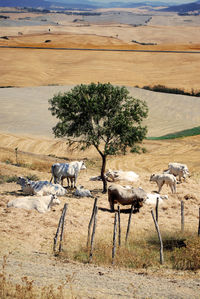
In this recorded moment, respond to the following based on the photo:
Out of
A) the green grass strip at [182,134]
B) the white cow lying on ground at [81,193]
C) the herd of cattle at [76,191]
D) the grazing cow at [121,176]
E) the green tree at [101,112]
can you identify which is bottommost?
the green grass strip at [182,134]

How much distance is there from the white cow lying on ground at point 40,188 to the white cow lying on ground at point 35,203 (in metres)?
1.54

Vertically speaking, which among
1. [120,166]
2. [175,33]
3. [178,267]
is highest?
[175,33]

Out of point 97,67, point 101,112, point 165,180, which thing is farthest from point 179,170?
point 97,67

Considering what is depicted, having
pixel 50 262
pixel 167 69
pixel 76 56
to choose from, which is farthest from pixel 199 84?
pixel 50 262

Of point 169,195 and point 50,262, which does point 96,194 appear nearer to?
point 169,195

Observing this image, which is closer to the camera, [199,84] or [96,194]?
[96,194]

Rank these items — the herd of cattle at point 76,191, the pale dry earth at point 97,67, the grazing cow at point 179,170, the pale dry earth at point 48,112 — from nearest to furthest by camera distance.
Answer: the herd of cattle at point 76,191 < the grazing cow at point 179,170 < the pale dry earth at point 48,112 < the pale dry earth at point 97,67

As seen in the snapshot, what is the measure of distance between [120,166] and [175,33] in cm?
14220

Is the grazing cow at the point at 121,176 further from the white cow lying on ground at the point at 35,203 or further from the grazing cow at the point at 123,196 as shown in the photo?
the white cow lying on ground at the point at 35,203

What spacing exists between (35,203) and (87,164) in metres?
13.7

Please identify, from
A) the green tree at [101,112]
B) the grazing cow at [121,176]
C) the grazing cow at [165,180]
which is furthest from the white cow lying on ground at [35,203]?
the grazing cow at [121,176]

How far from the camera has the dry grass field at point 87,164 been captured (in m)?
10.9

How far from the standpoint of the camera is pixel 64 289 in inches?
388

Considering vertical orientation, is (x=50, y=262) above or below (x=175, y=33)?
below
